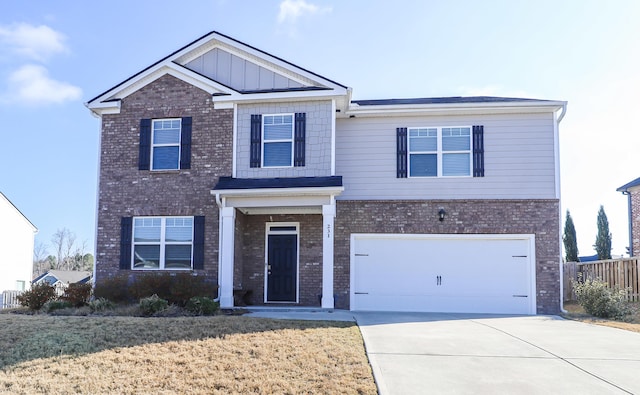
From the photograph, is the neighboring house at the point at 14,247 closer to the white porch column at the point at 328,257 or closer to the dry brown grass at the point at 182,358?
the dry brown grass at the point at 182,358

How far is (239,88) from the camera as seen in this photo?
15141 mm

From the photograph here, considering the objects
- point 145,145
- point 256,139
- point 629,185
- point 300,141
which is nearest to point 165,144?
point 145,145

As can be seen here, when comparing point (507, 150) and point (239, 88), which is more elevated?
point (239, 88)

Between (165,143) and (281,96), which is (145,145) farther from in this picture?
(281,96)

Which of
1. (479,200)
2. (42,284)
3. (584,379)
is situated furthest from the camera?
(479,200)

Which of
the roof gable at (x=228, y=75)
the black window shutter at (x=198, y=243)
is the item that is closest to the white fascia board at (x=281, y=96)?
the roof gable at (x=228, y=75)

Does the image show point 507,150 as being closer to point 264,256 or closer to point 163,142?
point 264,256

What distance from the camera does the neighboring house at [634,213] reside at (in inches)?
931

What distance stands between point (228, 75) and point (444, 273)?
790 centimetres

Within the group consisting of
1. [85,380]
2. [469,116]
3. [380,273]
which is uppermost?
[469,116]

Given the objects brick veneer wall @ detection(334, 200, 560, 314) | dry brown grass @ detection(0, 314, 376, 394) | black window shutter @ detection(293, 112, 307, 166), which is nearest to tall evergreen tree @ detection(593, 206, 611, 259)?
brick veneer wall @ detection(334, 200, 560, 314)

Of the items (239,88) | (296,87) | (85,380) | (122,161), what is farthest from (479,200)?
(85,380)

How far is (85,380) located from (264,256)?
8.57 m

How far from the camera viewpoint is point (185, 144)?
48.5 ft
